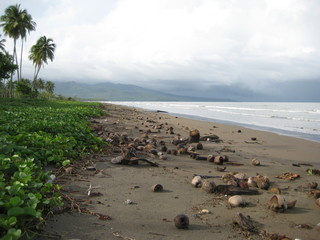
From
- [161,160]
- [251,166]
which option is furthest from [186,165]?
[251,166]

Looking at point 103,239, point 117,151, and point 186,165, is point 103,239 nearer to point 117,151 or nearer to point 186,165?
point 186,165

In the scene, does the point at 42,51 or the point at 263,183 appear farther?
the point at 42,51

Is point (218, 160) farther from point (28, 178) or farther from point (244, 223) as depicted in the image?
point (28, 178)

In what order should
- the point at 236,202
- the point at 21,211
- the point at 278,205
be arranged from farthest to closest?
the point at 236,202, the point at 278,205, the point at 21,211

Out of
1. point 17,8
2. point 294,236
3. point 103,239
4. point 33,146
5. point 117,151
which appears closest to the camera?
point 103,239

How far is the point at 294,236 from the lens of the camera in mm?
2354

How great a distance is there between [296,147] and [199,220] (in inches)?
303

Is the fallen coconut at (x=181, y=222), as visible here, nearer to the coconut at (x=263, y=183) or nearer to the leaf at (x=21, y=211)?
the leaf at (x=21, y=211)

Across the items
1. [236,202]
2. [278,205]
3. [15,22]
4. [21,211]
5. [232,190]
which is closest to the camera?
[21,211]

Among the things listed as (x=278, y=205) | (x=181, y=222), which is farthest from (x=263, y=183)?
(x=181, y=222)

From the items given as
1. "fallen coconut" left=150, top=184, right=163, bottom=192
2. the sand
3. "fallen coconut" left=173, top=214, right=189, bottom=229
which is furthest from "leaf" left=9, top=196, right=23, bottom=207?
"fallen coconut" left=150, top=184, right=163, bottom=192

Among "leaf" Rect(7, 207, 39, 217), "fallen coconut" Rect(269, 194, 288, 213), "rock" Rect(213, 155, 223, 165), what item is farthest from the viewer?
"rock" Rect(213, 155, 223, 165)

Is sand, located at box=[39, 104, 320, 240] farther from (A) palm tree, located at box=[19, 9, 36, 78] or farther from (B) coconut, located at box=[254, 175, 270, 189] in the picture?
(A) palm tree, located at box=[19, 9, 36, 78]

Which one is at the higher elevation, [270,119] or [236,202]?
[270,119]
